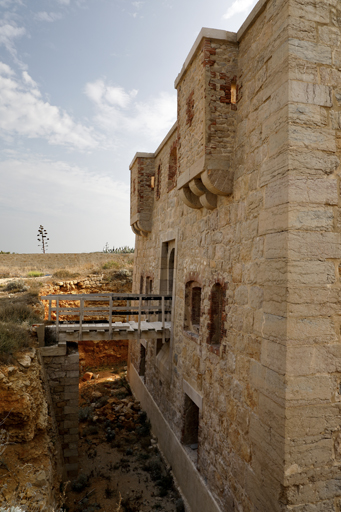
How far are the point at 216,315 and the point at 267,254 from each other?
2.30 meters

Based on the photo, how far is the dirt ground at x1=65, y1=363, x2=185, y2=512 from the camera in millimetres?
7070

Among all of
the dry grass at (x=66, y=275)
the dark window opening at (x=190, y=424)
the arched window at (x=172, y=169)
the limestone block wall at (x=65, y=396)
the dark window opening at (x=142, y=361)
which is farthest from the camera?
the dry grass at (x=66, y=275)

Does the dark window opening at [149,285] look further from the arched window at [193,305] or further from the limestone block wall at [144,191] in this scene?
the arched window at [193,305]

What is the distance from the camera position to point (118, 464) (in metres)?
8.45

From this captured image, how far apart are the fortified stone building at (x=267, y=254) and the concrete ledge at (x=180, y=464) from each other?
7 cm

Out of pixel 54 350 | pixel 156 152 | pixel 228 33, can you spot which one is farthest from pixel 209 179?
pixel 156 152

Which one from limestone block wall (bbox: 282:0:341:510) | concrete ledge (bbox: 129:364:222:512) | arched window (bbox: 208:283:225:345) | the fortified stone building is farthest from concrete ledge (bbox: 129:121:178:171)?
concrete ledge (bbox: 129:364:222:512)

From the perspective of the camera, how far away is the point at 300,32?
4148 millimetres

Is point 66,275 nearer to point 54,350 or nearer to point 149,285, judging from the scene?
point 149,285

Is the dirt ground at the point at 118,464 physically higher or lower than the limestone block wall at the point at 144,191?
lower

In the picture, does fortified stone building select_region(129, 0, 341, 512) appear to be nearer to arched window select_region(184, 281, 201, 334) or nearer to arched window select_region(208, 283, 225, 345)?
arched window select_region(208, 283, 225, 345)

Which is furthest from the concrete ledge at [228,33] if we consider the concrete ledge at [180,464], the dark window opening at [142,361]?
the dark window opening at [142,361]

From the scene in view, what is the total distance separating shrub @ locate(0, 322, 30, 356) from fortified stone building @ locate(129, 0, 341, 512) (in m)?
3.60

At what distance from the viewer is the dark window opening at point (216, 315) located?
6297mm
